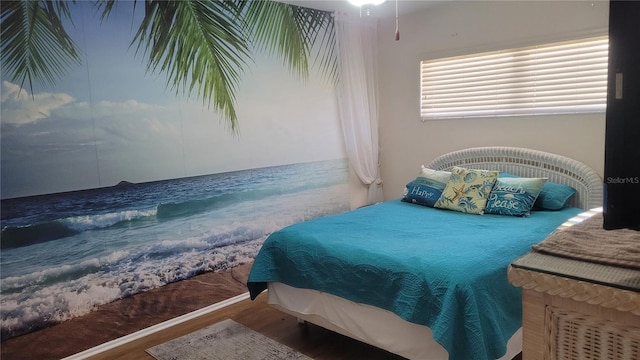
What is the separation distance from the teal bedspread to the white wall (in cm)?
67

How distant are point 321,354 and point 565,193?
7.09 feet

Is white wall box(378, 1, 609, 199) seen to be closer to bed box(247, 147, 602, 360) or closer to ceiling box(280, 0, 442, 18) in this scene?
ceiling box(280, 0, 442, 18)

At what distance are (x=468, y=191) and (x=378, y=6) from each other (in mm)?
1910

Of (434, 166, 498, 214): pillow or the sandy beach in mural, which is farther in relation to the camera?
(434, 166, 498, 214): pillow

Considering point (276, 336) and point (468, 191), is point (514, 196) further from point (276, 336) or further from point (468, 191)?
point (276, 336)

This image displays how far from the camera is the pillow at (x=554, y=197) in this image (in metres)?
3.22

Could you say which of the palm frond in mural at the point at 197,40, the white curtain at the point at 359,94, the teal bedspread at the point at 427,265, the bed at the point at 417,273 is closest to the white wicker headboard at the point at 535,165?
the bed at the point at 417,273

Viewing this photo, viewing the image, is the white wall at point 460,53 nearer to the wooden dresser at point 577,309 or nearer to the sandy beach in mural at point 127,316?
the sandy beach in mural at point 127,316

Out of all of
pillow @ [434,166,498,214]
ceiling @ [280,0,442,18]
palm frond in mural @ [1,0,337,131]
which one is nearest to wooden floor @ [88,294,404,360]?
pillow @ [434,166,498,214]

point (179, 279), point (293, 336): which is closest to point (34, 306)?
point (179, 279)

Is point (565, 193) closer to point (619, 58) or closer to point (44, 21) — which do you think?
point (619, 58)

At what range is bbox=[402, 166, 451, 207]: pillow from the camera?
3557mm

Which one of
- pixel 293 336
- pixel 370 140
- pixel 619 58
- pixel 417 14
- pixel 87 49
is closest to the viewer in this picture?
pixel 619 58

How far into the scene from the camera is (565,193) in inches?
128
